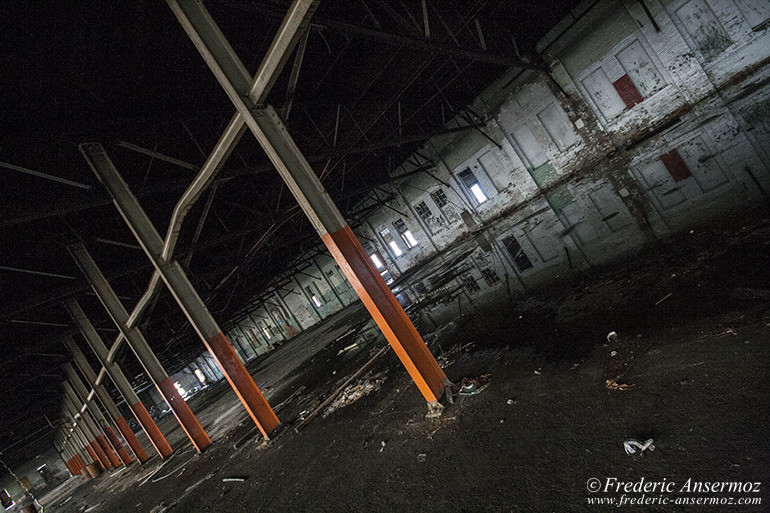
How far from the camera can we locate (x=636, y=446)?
5.44 feet

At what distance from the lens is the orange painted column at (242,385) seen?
16.2 feet

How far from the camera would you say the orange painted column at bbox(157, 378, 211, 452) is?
6344mm

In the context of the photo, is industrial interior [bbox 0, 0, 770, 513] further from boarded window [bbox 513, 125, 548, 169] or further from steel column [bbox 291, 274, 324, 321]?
steel column [bbox 291, 274, 324, 321]

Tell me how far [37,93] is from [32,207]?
1.64 meters

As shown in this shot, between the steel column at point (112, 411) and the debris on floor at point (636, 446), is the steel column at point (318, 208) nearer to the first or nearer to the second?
the debris on floor at point (636, 446)

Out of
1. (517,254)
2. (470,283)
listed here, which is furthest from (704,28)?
(470,283)

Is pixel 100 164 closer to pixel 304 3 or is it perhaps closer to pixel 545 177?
pixel 304 3

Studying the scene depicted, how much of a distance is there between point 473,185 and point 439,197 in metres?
1.94

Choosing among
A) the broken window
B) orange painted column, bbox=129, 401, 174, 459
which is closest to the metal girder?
orange painted column, bbox=129, 401, 174, 459

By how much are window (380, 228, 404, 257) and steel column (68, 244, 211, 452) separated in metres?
14.4

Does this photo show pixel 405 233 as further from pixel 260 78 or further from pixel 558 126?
pixel 260 78

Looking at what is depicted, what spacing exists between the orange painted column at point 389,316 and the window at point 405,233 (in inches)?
628

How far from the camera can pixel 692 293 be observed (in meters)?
2.81

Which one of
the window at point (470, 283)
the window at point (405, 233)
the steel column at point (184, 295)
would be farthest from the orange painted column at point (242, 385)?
the window at point (405, 233)
